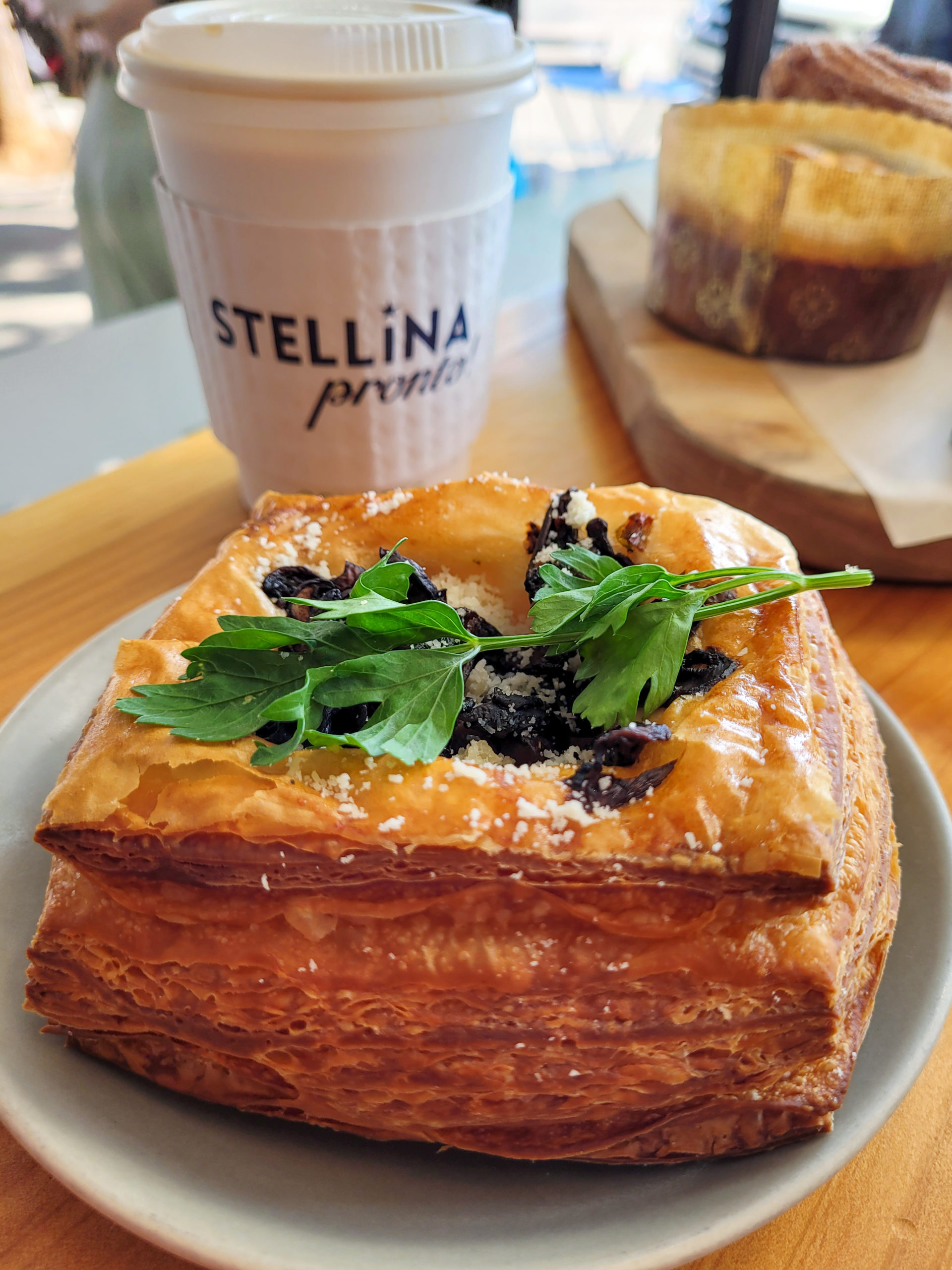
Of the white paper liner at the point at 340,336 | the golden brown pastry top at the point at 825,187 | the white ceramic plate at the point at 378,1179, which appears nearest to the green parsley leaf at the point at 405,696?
the white ceramic plate at the point at 378,1179

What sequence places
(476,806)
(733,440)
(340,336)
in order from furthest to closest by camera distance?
(733,440)
(340,336)
(476,806)

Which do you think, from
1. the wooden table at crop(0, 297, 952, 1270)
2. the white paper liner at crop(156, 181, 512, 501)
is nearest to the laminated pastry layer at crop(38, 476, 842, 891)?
the wooden table at crop(0, 297, 952, 1270)

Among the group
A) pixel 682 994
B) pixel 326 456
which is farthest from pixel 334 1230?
pixel 326 456

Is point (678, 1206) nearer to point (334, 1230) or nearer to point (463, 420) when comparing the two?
point (334, 1230)

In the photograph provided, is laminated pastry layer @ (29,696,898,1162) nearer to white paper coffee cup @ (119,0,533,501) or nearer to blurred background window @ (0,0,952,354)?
white paper coffee cup @ (119,0,533,501)

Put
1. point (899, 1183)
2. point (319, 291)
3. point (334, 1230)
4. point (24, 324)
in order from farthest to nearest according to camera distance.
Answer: point (24, 324) → point (319, 291) → point (899, 1183) → point (334, 1230)

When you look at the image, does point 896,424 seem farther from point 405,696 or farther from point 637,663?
point 405,696

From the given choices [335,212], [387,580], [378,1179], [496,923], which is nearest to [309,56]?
[335,212]
